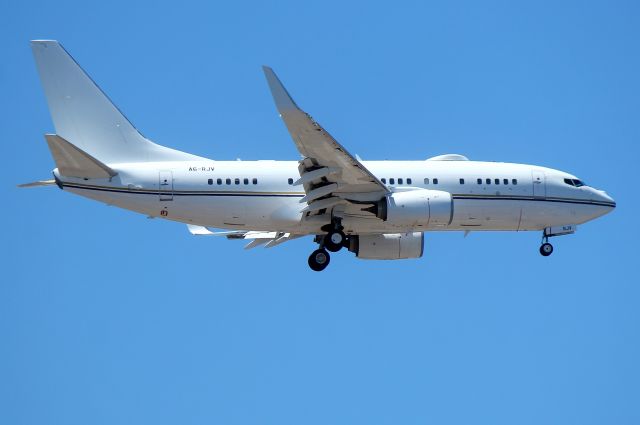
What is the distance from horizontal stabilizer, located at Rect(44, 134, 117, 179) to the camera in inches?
1766

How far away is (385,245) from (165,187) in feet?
30.7

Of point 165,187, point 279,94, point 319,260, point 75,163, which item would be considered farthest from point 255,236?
point 279,94

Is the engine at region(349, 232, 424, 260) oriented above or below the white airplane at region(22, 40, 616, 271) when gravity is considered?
below

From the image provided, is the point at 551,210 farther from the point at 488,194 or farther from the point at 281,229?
the point at 281,229

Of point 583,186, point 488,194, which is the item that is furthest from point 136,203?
point 583,186

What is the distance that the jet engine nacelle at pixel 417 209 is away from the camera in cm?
4803

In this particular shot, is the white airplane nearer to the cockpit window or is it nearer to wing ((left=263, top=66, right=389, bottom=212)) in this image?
wing ((left=263, top=66, right=389, bottom=212))

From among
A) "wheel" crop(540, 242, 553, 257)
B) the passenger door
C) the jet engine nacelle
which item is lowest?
"wheel" crop(540, 242, 553, 257)

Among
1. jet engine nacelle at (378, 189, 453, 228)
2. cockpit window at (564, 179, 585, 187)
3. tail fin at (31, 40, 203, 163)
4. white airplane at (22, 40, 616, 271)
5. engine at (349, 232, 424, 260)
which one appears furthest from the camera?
cockpit window at (564, 179, 585, 187)

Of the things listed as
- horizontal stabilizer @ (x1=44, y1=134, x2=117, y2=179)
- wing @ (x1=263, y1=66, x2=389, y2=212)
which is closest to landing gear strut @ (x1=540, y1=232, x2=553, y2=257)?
wing @ (x1=263, y1=66, x2=389, y2=212)

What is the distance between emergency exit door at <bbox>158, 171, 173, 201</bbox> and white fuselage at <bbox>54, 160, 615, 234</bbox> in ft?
0.12

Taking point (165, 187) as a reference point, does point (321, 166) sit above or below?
above

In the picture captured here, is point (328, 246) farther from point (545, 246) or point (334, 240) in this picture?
point (545, 246)

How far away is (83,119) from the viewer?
49094 mm
